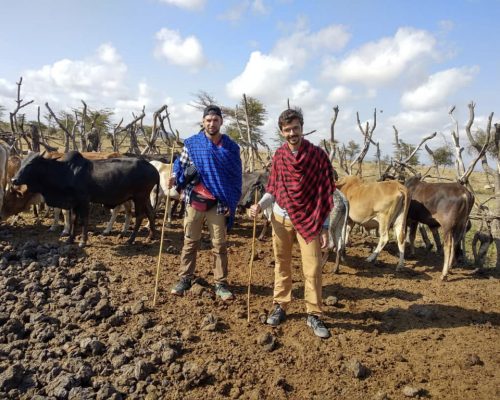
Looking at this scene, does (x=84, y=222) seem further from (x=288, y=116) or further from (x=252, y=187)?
(x=288, y=116)

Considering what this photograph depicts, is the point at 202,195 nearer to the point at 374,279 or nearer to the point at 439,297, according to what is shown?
the point at 374,279

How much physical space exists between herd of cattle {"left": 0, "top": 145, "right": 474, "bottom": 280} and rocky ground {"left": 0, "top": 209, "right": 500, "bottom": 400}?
2.88ft

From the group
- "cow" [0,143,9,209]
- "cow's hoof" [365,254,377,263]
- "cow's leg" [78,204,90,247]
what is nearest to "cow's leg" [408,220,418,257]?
"cow's hoof" [365,254,377,263]

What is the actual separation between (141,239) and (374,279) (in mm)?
4044

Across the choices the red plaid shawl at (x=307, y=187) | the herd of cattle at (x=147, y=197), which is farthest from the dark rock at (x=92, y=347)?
the herd of cattle at (x=147, y=197)

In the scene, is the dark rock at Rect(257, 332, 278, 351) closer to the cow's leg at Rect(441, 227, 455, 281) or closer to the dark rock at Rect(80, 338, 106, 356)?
the dark rock at Rect(80, 338, 106, 356)

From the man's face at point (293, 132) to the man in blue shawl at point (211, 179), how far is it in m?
0.96

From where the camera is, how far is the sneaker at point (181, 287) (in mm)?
4906

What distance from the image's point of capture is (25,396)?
3291 mm

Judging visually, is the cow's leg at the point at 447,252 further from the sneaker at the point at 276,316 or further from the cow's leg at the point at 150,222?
the cow's leg at the point at 150,222

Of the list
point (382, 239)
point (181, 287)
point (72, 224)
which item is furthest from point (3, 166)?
point (382, 239)

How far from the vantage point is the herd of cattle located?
22.0ft

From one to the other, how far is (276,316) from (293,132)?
1.92m

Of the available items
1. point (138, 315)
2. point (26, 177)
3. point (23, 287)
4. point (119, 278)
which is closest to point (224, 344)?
point (138, 315)
